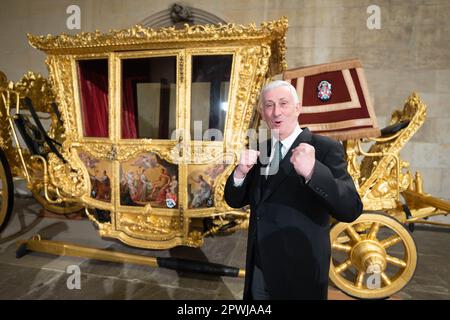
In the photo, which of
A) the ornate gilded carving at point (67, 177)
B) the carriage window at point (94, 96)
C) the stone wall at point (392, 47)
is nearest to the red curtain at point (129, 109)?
the carriage window at point (94, 96)

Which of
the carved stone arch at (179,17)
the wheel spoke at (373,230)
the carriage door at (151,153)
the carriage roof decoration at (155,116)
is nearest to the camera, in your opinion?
the wheel spoke at (373,230)

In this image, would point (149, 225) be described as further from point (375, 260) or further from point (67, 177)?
point (375, 260)

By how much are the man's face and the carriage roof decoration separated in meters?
1.23

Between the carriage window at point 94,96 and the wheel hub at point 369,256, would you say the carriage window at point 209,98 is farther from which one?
the wheel hub at point 369,256

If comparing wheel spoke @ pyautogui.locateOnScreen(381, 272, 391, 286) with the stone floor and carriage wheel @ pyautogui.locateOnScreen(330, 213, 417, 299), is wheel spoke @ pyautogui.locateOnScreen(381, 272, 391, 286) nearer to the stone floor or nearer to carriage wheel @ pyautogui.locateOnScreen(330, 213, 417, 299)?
carriage wheel @ pyautogui.locateOnScreen(330, 213, 417, 299)

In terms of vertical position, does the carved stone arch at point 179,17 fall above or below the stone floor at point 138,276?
above

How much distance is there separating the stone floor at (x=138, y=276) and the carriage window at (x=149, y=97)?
128 cm

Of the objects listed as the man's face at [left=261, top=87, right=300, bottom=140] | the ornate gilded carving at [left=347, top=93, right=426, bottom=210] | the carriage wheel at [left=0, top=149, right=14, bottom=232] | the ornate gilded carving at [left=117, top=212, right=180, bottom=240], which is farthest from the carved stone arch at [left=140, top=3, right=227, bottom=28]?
the man's face at [left=261, top=87, right=300, bottom=140]

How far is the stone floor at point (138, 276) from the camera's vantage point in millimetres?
2146

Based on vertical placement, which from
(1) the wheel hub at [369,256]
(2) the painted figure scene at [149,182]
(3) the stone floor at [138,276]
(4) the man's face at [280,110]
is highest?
(4) the man's face at [280,110]

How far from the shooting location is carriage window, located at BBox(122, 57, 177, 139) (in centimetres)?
238
